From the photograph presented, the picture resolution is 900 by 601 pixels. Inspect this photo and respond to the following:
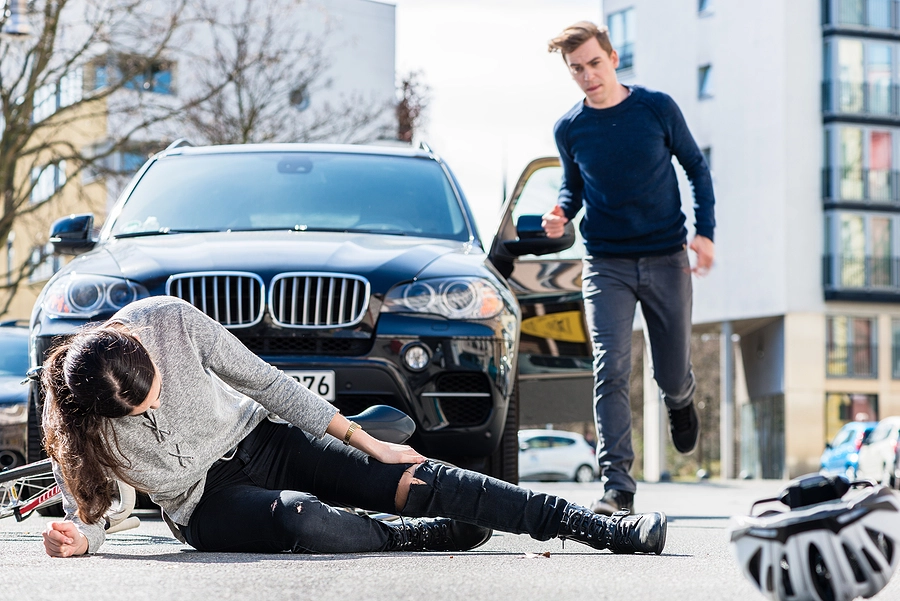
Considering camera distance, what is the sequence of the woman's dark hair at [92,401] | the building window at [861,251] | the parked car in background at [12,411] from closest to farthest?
the woman's dark hair at [92,401]
the parked car in background at [12,411]
the building window at [861,251]

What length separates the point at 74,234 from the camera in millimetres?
7172

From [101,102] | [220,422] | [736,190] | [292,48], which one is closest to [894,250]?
[736,190]

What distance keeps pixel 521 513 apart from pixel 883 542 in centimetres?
161

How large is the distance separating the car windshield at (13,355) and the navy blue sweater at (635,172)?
3.46 m

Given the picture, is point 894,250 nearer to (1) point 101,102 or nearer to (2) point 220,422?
(1) point 101,102

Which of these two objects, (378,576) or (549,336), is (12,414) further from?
(378,576)

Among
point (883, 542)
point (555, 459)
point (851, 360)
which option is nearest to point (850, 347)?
point (851, 360)

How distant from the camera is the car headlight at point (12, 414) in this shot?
26.2ft

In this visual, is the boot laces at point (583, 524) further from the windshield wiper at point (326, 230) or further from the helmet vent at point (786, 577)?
the windshield wiper at point (326, 230)

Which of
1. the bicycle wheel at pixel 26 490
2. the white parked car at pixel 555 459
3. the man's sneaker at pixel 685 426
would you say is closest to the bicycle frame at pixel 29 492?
the bicycle wheel at pixel 26 490

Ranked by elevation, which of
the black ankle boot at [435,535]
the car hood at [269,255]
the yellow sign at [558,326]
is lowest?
the black ankle boot at [435,535]

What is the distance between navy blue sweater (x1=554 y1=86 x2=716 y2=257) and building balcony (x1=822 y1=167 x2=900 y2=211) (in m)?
37.9

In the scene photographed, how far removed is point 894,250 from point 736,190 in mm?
5124

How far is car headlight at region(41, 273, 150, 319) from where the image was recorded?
6.17 m
